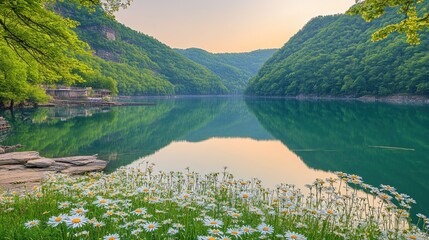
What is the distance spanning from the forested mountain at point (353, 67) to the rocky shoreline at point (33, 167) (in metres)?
104

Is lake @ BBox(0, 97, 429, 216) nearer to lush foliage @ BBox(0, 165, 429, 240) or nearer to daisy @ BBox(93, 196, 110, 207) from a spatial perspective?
lush foliage @ BBox(0, 165, 429, 240)

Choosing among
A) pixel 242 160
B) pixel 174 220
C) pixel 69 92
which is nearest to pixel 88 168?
pixel 242 160

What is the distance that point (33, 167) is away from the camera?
17.3m

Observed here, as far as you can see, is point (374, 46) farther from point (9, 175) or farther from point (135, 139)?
point (9, 175)

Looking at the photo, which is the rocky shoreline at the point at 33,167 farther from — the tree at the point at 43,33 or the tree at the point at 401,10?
the tree at the point at 401,10

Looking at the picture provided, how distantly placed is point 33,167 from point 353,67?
5447 inches

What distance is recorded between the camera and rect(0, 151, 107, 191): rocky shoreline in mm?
14296

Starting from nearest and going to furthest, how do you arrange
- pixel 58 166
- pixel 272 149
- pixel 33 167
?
1. pixel 33 167
2. pixel 58 166
3. pixel 272 149

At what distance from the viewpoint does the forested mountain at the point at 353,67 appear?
10769cm

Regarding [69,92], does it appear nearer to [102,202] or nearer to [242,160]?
[242,160]

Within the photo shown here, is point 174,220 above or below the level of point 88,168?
above

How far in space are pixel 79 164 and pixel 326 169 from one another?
15.6 m

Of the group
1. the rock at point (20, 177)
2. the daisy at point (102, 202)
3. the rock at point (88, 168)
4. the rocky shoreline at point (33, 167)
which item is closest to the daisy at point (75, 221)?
the daisy at point (102, 202)

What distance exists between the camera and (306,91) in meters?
150
